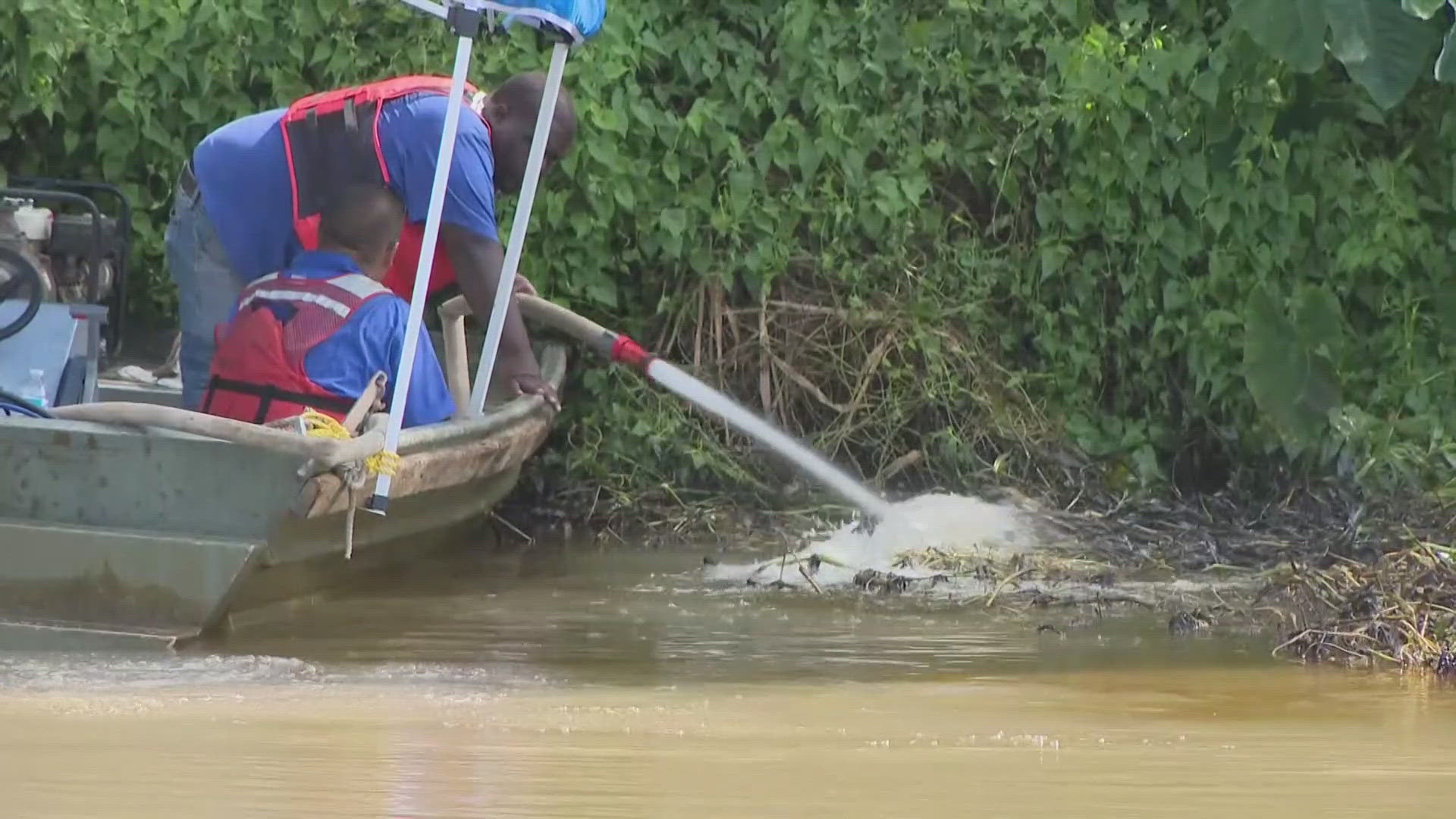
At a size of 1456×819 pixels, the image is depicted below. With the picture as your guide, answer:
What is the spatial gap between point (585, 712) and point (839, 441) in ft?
12.0

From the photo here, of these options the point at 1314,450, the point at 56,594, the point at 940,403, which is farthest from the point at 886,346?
the point at 56,594

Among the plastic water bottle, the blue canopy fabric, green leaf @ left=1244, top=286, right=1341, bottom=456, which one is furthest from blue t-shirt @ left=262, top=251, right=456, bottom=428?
green leaf @ left=1244, top=286, right=1341, bottom=456

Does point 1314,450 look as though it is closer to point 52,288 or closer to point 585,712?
point 585,712

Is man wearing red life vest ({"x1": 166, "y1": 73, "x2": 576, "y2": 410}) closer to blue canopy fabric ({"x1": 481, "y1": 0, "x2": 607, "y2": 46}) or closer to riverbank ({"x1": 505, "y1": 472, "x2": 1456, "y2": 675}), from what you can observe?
blue canopy fabric ({"x1": 481, "y1": 0, "x2": 607, "y2": 46})

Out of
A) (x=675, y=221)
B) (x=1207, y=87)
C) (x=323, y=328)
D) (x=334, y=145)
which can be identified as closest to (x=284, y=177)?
(x=334, y=145)

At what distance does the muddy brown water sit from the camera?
12.7ft

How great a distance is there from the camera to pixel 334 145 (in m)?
6.58

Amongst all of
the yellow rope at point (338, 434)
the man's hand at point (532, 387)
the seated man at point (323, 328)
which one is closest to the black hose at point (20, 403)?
the seated man at point (323, 328)

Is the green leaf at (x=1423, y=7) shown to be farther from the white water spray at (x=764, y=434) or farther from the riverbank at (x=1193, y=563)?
the white water spray at (x=764, y=434)

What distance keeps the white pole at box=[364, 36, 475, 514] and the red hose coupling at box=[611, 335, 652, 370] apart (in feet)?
5.65

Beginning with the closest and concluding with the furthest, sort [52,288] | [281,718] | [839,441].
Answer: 1. [281,718]
2. [52,288]
3. [839,441]

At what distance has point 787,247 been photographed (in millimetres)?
8234

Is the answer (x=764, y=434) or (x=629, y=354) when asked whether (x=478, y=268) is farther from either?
(x=764, y=434)

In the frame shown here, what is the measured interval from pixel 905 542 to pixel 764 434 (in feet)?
2.18
